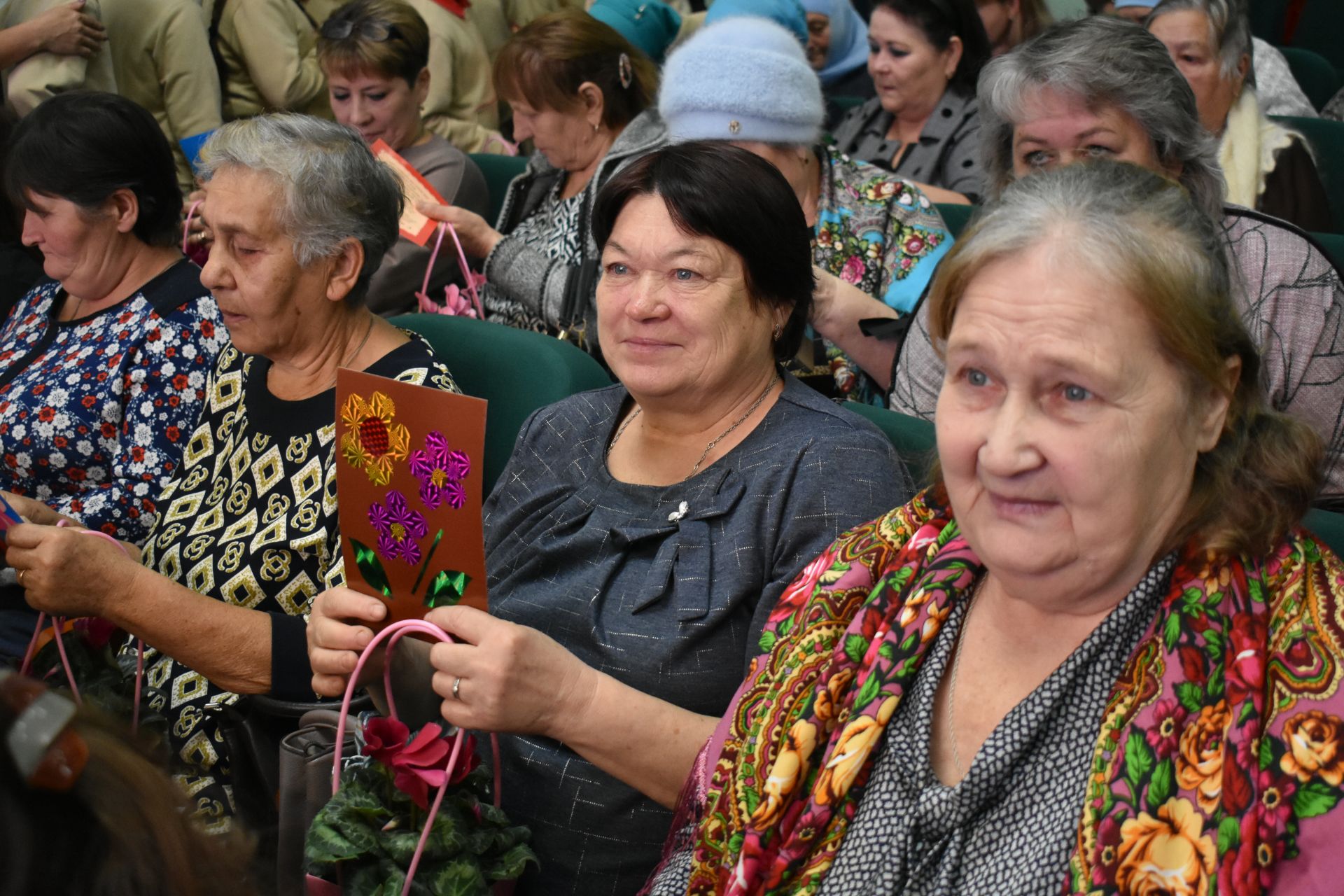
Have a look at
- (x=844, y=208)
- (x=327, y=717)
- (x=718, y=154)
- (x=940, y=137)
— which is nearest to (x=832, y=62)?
(x=940, y=137)

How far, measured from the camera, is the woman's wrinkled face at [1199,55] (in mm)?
3023

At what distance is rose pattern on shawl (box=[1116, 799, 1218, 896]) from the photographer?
1013mm

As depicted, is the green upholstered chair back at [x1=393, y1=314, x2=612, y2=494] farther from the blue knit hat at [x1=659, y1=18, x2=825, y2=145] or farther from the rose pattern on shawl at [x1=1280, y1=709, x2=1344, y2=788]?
the rose pattern on shawl at [x1=1280, y1=709, x2=1344, y2=788]

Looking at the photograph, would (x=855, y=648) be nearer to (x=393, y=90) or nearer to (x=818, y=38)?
(x=393, y=90)

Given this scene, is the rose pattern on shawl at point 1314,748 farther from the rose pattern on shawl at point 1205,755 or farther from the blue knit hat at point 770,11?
the blue knit hat at point 770,11

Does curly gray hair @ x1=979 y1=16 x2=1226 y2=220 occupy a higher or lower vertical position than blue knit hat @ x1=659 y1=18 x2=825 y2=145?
higher

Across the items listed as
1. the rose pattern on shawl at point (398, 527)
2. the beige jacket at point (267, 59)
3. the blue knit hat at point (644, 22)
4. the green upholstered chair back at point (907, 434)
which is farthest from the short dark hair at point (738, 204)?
the beige jacket at point (267, 59)

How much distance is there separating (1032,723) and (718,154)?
36.1 inches

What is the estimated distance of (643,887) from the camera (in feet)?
5.01

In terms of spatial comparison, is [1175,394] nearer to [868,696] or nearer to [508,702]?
[868,696]

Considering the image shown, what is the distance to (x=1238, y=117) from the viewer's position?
10.3 ft

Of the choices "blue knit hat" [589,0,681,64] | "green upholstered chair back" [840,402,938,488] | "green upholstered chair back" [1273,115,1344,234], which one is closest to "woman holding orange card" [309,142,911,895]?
"green upholstered chair back" [840,402,938,488]

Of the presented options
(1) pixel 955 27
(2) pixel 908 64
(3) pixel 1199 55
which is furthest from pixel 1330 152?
(2) pixel 908 64

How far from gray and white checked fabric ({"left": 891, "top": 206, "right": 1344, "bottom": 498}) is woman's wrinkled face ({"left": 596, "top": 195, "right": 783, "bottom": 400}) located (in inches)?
30.0
